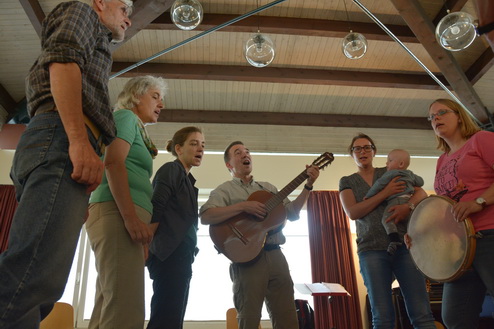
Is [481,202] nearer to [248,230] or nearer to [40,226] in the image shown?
[248,230]

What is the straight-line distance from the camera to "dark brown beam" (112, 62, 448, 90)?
6.15 m

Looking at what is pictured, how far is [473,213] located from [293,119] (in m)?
5.79

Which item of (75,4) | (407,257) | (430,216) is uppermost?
(75,4)

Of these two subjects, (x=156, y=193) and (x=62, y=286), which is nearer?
(x=62, y=286)

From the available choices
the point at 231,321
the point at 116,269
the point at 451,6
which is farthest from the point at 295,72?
the point at 116,269

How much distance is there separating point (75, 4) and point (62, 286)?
32.6 inches

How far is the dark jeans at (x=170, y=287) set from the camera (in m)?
1.81

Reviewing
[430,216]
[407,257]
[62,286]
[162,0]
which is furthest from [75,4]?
[162,0]

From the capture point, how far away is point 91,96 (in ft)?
3.76

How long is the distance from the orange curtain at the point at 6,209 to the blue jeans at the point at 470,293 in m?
6.51

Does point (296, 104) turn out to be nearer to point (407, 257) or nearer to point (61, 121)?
point (407, 257)

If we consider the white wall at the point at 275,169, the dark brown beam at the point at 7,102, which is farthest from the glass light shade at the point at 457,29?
the dark brown beam at the point at 7,102

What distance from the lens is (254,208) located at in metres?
2.52

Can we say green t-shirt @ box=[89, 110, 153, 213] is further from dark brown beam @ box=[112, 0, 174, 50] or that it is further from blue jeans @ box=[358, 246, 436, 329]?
dark brown beam @ box=[112, 0, 174, 50]
